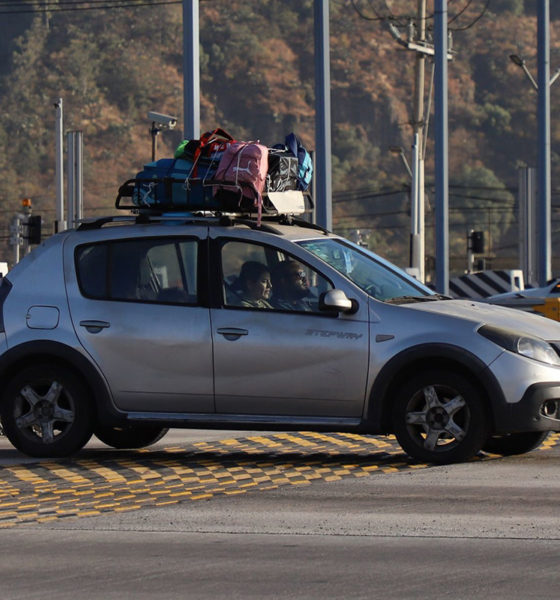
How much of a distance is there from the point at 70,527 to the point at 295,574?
183 cm

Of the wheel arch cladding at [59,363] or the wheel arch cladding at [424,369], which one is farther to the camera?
the wheel arch cladding at [59,363]

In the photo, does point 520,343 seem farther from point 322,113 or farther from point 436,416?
point 322,113

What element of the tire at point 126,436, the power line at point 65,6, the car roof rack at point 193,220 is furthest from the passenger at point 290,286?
the power line at point 65,6

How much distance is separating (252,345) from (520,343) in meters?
1.82

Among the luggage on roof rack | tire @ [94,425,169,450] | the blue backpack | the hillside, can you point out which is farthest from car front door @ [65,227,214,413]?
the hillside

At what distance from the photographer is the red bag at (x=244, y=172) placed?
37.8 ft

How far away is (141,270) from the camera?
37.9ft

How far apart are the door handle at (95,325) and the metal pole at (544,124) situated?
2815 centimetres

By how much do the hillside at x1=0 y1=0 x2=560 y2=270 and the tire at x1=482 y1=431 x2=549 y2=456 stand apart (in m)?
135

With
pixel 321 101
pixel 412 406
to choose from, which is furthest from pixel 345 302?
pixel 321 101

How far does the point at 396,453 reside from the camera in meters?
11.7

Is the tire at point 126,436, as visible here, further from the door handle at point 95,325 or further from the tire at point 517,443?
the tire at point 517,443

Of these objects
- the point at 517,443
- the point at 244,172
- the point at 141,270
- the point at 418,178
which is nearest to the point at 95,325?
the point at 141,270

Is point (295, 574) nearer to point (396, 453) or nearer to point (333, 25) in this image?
point (396, 453)
